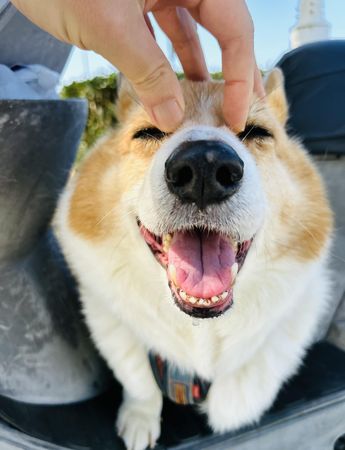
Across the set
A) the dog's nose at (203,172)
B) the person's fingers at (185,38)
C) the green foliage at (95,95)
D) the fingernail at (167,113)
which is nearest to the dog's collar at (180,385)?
the dog's nose at (203,172)

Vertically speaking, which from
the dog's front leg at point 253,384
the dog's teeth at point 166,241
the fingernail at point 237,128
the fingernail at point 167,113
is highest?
the fingernail at point 167,113

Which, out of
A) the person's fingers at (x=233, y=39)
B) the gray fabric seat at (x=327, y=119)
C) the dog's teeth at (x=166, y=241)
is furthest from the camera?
the gray fabric seat at (x=327, y=119)

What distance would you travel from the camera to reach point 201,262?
1.18 metres

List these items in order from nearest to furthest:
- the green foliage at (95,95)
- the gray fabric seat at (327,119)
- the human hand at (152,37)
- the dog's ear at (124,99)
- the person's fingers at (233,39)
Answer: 1. the human hand at (152,37)
2. the person's fingers at (233,39)
3. the dog's ear at (124,99)
4. the gray fabric seat at (327,119)
5. the green foliage at (95,95)

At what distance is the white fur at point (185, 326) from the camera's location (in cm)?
144

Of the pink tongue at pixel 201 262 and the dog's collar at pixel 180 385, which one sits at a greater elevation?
the pink tongue at pixel 201 262

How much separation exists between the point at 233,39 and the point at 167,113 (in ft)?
0.83

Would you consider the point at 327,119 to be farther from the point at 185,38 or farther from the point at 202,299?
the point at 202,299

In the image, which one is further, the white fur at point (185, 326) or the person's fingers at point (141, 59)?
the white fur at point (185, 326)

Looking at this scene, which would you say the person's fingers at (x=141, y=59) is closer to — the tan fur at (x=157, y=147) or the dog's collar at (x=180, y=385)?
the tan fur at (x=157, y=147)

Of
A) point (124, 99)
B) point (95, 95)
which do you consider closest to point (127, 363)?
point (124, 99)

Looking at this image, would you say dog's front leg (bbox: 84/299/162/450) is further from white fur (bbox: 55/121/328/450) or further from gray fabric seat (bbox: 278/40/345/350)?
gray fabric seat (bbox: 278/40/345/350)

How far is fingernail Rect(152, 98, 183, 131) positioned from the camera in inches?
42.8

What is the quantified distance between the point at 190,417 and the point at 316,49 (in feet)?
4.82
